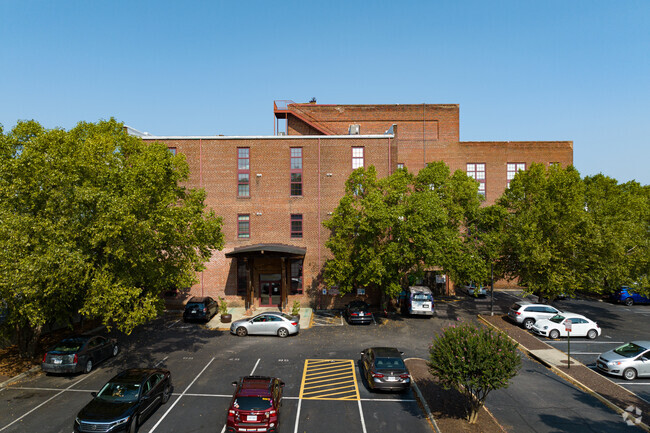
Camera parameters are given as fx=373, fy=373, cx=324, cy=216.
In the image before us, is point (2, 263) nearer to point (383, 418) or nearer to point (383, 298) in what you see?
point (383, 418)

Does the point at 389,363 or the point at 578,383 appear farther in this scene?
the point at 578,383

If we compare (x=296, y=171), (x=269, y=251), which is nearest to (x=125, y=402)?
(x=269, y=251)

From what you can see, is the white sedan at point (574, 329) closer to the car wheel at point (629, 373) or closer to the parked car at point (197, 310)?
the car wheel at point (629, 373)

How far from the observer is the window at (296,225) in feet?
107

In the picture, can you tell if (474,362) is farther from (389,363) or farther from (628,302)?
(628,302)

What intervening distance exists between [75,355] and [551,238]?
3017cm

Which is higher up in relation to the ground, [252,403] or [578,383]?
[252,403]

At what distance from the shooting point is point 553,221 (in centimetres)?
2684

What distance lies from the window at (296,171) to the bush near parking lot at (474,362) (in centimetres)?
2150

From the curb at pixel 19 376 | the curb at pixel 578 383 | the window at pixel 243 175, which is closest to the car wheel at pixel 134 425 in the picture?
the curb at pixel 19 376

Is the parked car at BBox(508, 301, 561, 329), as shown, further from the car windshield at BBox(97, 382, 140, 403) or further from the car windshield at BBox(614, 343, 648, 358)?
the car windshield at BBox(97, 382, 140, 403)

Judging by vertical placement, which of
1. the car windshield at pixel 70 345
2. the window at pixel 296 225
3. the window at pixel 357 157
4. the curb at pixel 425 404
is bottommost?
the curb at pixel 425 404

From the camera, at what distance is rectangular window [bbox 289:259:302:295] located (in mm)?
32344

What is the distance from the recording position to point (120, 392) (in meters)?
13.1
